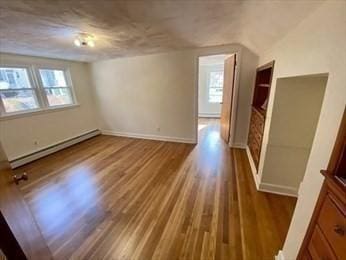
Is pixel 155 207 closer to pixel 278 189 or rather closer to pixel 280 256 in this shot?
pixel 280 256

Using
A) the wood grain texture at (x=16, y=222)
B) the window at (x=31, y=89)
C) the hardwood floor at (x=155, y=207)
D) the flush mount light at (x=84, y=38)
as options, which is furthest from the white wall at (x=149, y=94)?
the wood grain texture at (x=16, y=222)

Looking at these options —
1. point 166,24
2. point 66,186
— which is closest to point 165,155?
point 66,186

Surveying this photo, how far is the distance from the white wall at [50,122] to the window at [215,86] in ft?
15.1

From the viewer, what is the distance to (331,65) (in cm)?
100

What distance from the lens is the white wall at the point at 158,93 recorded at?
360 centimetres

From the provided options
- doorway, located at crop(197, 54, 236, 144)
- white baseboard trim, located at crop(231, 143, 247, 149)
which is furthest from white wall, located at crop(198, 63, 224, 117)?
white baseboard trim, located at crop(231, 143, 247, 149)

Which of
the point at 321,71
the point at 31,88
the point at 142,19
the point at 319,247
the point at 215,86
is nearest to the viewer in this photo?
the point at 319,247

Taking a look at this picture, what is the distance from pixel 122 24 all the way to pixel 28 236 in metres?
2.11

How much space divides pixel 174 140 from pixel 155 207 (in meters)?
2.43

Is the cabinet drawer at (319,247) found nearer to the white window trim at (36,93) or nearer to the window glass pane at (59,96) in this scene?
the white window trim at (36,93)

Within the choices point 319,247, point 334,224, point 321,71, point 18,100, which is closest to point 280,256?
point 319,247

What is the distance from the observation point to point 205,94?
704 cm

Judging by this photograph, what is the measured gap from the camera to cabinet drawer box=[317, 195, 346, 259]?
2.46 feet

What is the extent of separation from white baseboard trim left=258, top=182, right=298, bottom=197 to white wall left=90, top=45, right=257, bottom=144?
159 centimetres
